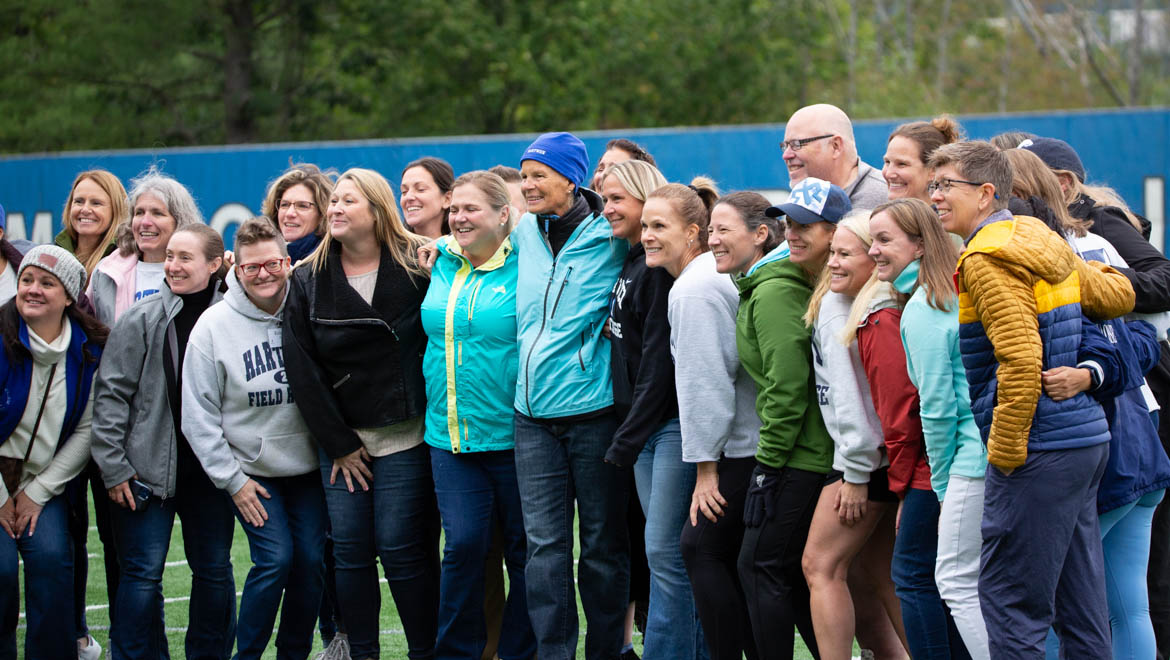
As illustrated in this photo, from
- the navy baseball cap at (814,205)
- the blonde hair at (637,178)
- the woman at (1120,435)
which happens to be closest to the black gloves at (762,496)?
the navy baseball cap at (814,205)

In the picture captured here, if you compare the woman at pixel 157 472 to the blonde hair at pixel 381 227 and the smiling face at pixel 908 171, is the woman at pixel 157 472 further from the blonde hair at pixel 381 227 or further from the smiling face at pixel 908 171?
the smiling face at pixel 908 171

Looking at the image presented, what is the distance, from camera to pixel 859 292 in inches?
171

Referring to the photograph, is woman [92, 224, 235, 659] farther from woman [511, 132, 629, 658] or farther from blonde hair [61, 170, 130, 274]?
woman [511, 132, 629, 658]

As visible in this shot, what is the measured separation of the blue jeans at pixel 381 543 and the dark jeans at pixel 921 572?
1969mm

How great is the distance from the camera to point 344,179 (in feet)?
17.4

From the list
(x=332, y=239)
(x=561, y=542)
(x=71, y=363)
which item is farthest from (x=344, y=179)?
(x=561, y=542)

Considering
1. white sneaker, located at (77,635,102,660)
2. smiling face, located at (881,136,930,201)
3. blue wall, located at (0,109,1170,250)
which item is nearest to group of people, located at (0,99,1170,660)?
smiling face, located at (881,136,930,201)

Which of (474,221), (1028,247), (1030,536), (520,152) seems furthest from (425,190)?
(520,152)

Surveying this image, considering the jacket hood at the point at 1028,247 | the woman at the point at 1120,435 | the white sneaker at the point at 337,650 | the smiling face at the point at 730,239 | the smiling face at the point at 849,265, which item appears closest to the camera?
the jacket hood at the point at 1028,247

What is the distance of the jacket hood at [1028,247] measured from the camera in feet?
12.2

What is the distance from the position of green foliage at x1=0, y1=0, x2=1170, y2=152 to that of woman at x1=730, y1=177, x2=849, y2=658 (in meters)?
21.3

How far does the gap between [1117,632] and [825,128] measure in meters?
2.16

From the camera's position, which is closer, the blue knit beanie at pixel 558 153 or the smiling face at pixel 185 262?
the blue knit beanie at pixel 558 153

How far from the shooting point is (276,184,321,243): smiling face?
20.2 ft
